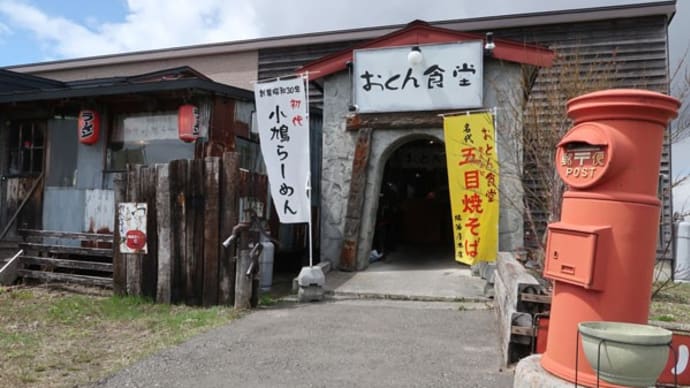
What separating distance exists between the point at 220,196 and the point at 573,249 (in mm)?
Answer: 5449

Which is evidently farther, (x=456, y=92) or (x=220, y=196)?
(x=456, y=92)

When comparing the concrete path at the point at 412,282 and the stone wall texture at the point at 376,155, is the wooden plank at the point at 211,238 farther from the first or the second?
the stone wall texture at the point at 376,155

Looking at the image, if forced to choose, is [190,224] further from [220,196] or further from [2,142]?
[2,142]

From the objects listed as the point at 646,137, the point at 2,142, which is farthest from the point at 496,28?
the point at 2,142

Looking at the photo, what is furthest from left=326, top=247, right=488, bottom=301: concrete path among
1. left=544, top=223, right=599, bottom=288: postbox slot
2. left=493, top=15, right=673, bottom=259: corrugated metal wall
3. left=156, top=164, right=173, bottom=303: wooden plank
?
left=493, top=15, right=673, bottom=259: corrugated metal wall

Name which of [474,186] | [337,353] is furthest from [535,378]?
[474,186]

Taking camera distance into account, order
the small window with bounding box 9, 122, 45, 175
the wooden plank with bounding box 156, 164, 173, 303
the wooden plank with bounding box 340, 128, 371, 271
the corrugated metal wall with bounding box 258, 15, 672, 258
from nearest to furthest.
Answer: the wooden plank with bounding box 156, 164, 173, 303, the wooden plank with bounding box 340, 128, 371, 271, the small window with bounding box 9, 122, 45, 175, the corrugated metal wall with bounding box 258, 15, 672, 258

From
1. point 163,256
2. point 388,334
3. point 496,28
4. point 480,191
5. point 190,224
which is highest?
point 496,28

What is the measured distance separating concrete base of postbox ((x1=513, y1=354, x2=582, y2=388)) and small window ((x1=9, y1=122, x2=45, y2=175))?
451 inches

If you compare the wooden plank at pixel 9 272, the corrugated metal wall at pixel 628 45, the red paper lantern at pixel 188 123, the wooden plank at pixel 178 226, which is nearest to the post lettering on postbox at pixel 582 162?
the wooden plank at pixel 178 226

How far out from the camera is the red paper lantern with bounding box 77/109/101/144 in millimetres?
10797

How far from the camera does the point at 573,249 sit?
3186 millimetres

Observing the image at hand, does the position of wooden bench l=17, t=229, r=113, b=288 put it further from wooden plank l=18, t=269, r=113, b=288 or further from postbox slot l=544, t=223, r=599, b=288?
postbox slot l=544, t=223, r=599, b=288

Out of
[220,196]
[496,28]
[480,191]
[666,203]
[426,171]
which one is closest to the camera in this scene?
[220,196]
